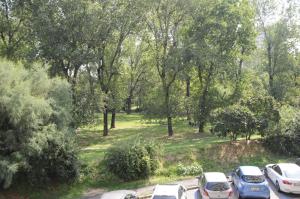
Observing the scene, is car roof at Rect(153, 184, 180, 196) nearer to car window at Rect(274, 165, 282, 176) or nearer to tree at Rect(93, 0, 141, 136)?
car window at Rect(274, 165, 282, 176)

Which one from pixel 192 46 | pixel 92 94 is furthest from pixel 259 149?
pixel 92 94

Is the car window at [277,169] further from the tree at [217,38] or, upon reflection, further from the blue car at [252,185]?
the tree at [217,38]

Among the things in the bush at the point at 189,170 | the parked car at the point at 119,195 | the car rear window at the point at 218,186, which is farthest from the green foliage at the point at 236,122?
the parked car at the point at 119,195

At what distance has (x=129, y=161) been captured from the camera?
73.2 ft

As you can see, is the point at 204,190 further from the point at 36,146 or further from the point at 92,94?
the point at 92,94

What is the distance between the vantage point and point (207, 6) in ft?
118

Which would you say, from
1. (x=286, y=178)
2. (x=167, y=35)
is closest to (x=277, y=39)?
(x=167, y=35)

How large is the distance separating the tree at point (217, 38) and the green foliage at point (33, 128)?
54.9 feet

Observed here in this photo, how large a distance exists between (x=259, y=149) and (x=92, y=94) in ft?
49.3

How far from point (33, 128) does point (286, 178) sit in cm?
1359

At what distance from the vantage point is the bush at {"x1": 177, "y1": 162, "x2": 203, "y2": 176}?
2395 cm

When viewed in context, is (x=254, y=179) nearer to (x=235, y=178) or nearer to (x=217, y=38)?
(x=235, y=178)

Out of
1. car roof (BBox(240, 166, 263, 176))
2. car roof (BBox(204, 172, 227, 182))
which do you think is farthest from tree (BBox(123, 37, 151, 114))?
car roof (BBox(204, 172, 227, 182))

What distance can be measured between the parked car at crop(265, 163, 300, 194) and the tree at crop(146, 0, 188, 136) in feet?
53.2
